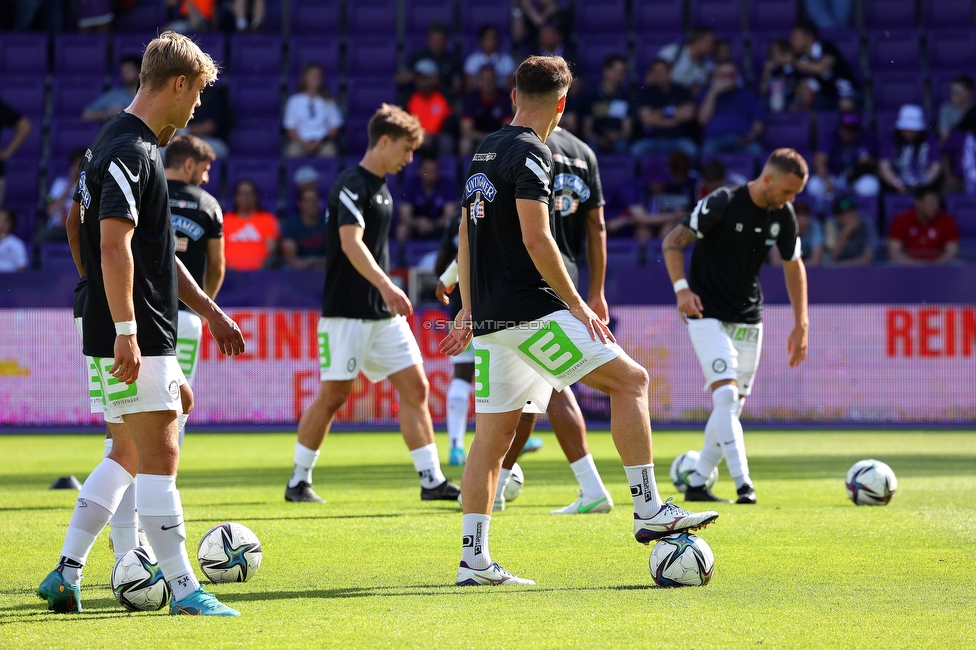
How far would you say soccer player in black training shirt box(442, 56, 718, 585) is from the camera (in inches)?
217

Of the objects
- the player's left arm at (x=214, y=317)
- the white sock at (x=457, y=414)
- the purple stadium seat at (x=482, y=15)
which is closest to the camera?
the player's left arm at (x=214, y=317)

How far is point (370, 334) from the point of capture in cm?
897

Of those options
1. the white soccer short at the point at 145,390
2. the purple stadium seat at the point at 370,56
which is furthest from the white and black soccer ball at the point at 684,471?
the purple stadium seat at the point at 370,56

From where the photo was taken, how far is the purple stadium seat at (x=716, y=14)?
2116cm

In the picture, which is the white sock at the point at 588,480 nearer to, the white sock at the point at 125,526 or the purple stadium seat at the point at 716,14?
the white sock at the point at 125,526

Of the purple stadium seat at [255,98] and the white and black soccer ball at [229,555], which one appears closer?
the white and black soccer ball at [229,555]

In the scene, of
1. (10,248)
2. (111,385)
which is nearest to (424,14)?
(10,248)

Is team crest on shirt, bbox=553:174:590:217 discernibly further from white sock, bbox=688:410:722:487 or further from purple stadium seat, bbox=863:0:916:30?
purple stadium seat, bbox=863:0:916:30

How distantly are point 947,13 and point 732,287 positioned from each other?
1452 cm

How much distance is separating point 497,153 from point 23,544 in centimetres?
340

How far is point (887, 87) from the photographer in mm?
20094

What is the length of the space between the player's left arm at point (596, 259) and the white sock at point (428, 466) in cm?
219

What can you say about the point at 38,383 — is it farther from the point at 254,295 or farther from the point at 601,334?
the point at 601,334

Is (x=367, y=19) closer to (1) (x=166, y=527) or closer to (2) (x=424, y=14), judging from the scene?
(2) (x=424, y=14)
